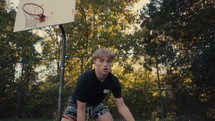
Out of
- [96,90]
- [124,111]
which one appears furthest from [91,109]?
[124,111]

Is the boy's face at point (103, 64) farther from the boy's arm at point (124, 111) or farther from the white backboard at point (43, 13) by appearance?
the white backboard at point (43, 13)

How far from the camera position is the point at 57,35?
83.8ft

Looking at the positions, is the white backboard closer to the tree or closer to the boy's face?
the boy's face

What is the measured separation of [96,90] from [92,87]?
9 cm

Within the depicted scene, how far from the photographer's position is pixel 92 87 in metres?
3.53

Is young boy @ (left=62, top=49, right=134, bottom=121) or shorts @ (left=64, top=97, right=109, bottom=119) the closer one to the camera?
young boy @ (left=62, top=49, right=134, bottom=121)

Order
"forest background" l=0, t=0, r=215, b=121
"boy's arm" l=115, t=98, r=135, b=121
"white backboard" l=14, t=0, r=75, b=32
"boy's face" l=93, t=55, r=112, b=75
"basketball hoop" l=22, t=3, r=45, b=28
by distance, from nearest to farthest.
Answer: "boy's face" l=93, t=55, r=112, b=75 < "boy's arm" l=115, t=98, r=135, b=121 < "white backboard" l=14, t=0, r=75, b=32 < "basketball hoop" l=22, t=3, r=45, b=28 < "forest background" l=0, t=0, r=215, b=121

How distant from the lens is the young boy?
11.0 ft

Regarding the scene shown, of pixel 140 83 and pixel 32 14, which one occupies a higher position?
pixel 32 14

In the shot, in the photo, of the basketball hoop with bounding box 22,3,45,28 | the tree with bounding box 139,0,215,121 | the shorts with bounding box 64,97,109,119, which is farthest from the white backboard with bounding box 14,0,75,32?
the tree with bounding box 139,0,215,121

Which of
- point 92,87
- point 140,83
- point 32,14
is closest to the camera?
point 92,87

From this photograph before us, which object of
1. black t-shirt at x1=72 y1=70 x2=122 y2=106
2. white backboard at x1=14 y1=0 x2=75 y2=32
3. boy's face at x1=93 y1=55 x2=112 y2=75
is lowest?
black t-shirt at x1=72 y1=70 x2=122 y2=106

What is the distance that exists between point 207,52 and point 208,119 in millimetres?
2279

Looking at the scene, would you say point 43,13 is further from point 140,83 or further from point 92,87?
point 140,83
